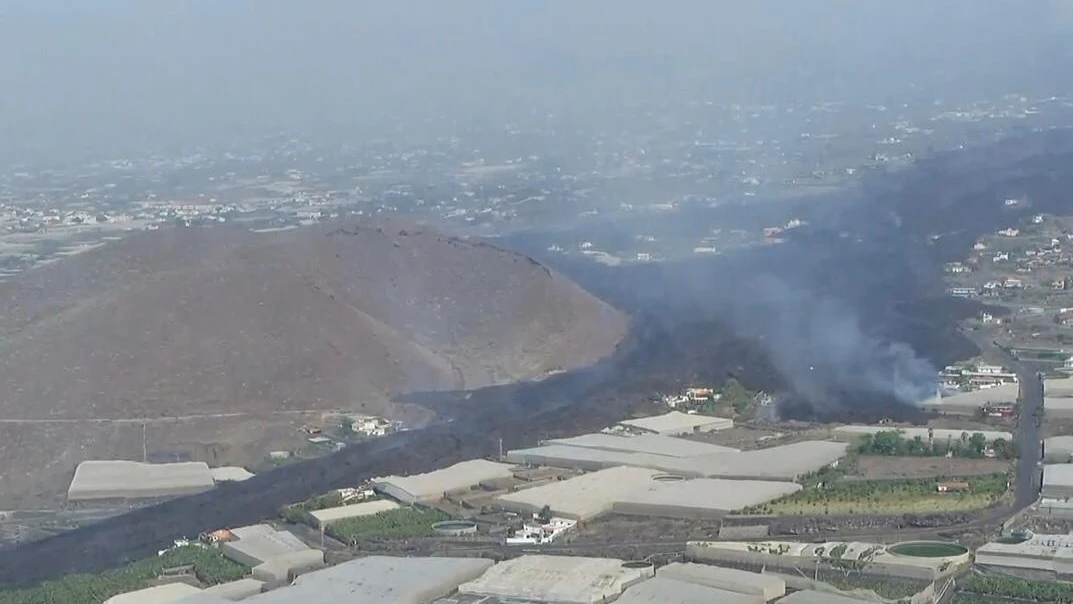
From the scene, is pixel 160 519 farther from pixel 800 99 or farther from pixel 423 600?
pixel 800 99

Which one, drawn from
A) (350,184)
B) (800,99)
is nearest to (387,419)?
(350,184)

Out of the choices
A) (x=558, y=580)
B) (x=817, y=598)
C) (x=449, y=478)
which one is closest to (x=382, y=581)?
(x=558, y=580)

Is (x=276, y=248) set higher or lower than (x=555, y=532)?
higher

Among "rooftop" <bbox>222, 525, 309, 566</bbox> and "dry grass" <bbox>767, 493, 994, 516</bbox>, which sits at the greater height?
"rooftop" <bbox>222, 525, 309, 566</bbox>

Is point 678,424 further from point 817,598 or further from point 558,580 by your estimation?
point 817,598

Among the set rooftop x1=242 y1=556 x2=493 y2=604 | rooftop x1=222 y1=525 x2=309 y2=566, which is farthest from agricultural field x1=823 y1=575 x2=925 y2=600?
rooftop x1=222 y1=525 x2=309 y2=566

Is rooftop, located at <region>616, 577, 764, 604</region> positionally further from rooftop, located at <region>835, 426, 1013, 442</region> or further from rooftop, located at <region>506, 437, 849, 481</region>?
rooftop, located at <region>835, 426, 1013, 442</region>
